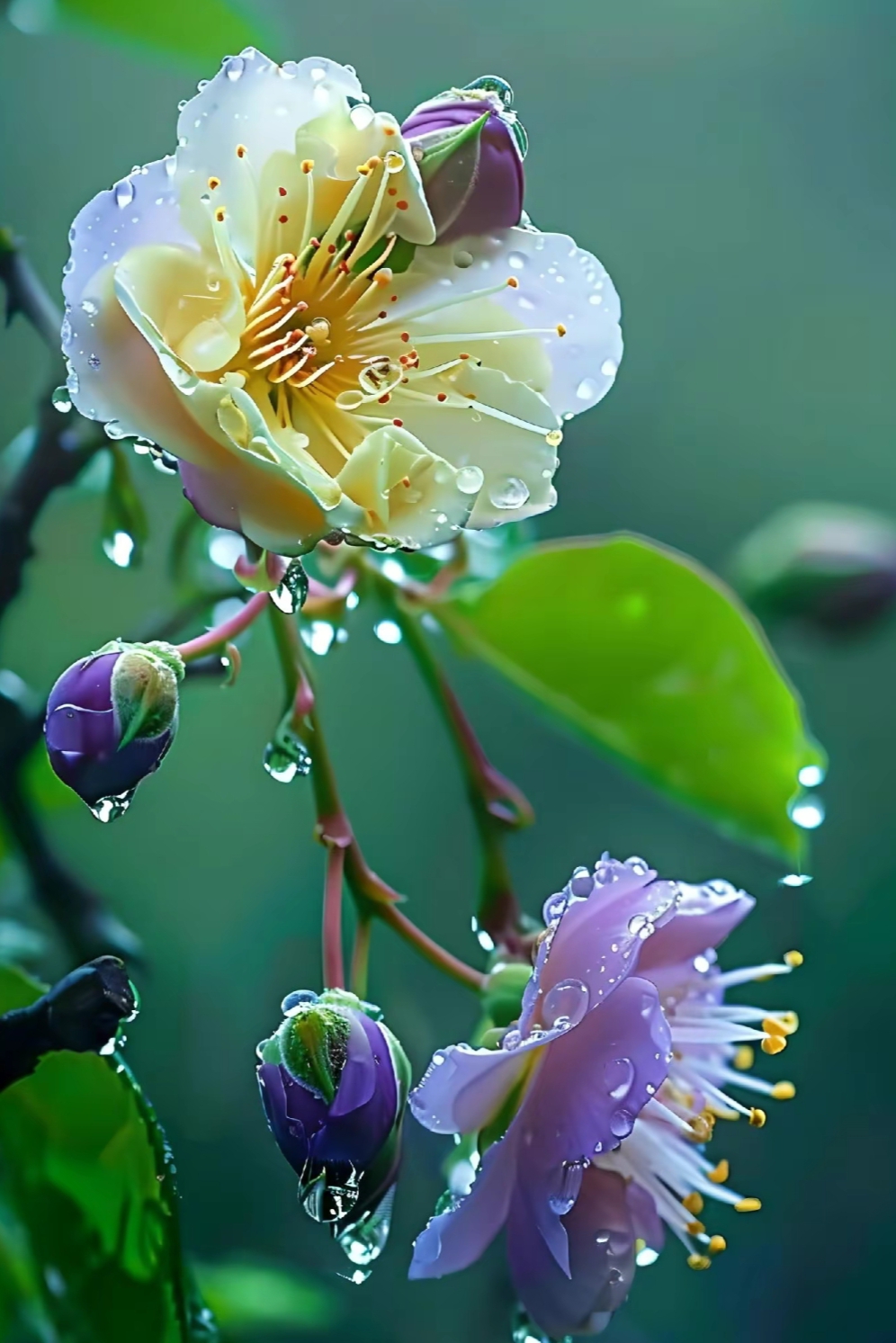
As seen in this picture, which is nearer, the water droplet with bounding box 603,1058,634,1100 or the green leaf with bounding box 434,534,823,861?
the water droplet with bounding box 603,1058,634,1100

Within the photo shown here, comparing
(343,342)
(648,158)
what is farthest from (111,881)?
(648,158)

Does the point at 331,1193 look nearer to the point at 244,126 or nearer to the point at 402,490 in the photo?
the point at 402,490

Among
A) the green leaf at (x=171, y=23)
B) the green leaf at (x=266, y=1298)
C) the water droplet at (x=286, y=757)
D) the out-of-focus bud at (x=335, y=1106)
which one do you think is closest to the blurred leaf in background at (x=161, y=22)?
the green leaf at (x=171, y=23)

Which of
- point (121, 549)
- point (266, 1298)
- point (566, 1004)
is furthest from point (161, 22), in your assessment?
point (266, 1298)

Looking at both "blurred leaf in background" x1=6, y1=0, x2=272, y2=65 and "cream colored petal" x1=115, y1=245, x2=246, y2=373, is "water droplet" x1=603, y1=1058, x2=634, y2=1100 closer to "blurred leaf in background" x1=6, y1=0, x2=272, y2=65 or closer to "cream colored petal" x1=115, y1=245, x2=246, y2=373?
"cream colored petal" x1=115, y1=245, x2=246, y2=373

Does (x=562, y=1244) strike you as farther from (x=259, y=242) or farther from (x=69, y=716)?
(x=259, y=242)

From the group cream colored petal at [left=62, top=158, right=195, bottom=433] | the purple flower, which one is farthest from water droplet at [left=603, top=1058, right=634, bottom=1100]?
cream colored petal at [left=62, top=158, right=195, bottom=433]

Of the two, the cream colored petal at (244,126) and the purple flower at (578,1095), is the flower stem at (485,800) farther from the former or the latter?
the cream colored petal at (244,126)
